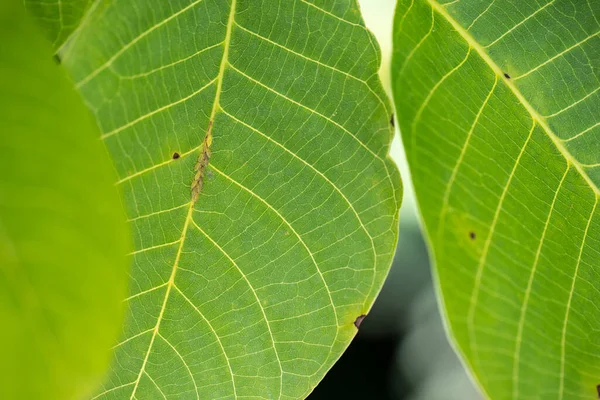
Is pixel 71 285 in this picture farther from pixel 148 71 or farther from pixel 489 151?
pixel 489 151

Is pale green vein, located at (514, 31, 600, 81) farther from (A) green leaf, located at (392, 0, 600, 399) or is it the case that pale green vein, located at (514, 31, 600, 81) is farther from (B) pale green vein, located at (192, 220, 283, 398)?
(B) pale green vein, located at (192, 220, 283, 398)

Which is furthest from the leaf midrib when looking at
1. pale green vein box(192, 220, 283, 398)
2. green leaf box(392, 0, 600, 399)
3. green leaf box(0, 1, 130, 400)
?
green leaf box(0, 1, 130, 400)

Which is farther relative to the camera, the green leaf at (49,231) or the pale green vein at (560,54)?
the pale green vein at (560,54)

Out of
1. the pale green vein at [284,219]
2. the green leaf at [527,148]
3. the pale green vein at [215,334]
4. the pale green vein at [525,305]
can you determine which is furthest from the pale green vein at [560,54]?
the pale green vein at [215,334]

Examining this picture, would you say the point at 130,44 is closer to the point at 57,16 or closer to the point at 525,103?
the point at 57,16

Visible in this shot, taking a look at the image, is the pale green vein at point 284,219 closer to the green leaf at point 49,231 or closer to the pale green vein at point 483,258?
the pale green vein at point 483,258

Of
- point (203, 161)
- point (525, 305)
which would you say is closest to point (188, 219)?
point (203, 161)
